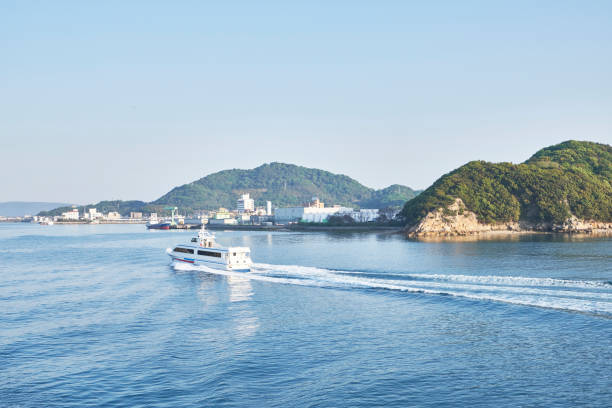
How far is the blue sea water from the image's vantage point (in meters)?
21.8

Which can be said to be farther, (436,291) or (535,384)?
(436,291)

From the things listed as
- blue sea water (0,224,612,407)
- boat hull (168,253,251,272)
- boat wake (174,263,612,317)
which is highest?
boat hull (168,253,251,272)

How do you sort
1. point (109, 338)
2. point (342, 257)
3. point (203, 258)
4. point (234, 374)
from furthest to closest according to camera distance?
point (342, 257), point (203, 258), point (109, 338), point (234, 374)

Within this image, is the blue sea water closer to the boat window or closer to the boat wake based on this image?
the boat wake

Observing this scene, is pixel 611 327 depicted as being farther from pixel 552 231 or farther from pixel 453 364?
pixel 552 231

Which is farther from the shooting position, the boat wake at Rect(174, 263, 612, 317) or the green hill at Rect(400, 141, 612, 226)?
the green hill at Rect(400, 141, 612, 226)

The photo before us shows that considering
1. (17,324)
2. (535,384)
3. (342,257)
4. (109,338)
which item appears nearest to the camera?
(535,384)

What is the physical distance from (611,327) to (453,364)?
40.3 feet

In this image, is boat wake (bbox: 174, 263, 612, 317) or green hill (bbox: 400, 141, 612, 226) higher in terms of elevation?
green hill (bbox: 400, 141, 612, 226)

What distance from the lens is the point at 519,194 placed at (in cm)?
15025

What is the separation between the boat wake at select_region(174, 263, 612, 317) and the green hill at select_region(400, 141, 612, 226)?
3588 inches

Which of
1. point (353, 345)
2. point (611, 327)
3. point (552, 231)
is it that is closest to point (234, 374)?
point (353, 345)

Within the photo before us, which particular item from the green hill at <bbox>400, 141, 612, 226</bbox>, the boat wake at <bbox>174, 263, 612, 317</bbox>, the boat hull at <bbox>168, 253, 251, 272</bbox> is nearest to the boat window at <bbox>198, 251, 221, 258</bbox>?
the boat hull at <bbox>168, 253, 251, 272</bbox>

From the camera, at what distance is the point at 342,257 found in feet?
250
